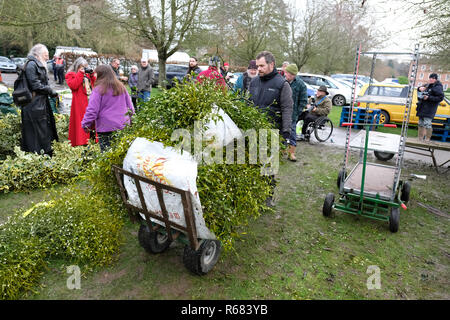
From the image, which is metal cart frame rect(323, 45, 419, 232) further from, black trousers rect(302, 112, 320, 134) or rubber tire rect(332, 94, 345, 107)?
rubber tire rect(332, 94, 345, 107)

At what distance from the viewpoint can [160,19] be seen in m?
13.7

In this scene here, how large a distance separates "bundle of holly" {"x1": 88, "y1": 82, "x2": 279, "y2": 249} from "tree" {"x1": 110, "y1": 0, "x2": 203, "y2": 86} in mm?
11296

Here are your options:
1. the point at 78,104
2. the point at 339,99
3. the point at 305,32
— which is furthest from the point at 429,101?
the point at 305,32

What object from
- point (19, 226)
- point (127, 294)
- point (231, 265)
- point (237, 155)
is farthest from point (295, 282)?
point (19, 226)

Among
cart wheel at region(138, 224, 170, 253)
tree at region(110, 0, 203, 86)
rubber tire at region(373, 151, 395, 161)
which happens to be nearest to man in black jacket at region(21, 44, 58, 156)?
cart wheel at region(138, 224, 170, 253)

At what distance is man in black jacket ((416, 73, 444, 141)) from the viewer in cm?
793

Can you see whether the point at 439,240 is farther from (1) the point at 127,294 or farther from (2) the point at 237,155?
(1) the point at 127,294

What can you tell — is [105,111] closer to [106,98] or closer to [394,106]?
[106,98]

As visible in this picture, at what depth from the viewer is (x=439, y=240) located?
3.97m

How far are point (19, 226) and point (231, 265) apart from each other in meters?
2.18

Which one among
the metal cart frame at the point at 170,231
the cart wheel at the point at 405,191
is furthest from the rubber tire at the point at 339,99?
the metal cart frame at the point at 170,231

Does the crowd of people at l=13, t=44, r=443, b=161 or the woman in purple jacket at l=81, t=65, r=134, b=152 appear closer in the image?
the crowd of people at l=13, t=44, r=443, b=161

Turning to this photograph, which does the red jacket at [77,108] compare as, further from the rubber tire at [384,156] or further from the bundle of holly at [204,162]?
the rubber tire at [384,156]

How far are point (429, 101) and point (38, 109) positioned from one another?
8.85 m
